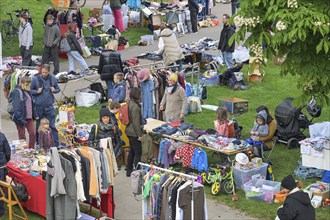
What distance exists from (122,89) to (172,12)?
12.0 meters

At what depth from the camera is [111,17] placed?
28.6m

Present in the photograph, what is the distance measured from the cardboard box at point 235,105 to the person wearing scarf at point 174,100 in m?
2.39

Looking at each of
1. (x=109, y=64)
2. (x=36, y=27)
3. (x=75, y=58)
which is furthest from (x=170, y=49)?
(x=36, y=27)

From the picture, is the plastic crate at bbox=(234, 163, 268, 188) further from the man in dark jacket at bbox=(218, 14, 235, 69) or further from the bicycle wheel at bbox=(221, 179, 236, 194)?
the man in dark jacket at bbox=(218, 14, 235, 69)

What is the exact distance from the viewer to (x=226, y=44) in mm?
23031

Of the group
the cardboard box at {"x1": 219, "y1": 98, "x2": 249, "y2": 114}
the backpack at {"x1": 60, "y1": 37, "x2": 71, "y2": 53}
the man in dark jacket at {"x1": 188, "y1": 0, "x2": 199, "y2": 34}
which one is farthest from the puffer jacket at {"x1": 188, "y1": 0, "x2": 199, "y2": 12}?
the cardboard box at {"x1": 219, "y1": 98, "x2": 249, "y2": 114}

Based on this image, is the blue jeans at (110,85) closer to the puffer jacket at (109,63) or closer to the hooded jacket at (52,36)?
the puffer jacket at (109,63)

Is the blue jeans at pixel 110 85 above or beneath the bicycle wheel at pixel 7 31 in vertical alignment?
beneath

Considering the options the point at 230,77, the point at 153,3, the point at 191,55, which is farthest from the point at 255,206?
the point at 153,3

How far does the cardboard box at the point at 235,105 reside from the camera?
62.4 feet

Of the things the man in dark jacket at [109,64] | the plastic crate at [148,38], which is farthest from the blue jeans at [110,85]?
the plastic crate at [148,38]

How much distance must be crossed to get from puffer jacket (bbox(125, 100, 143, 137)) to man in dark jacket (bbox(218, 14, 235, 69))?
27.0 feet

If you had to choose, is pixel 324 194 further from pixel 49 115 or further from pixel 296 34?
pixel 49 115

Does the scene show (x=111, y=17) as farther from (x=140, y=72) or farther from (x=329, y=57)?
(x=329, y=57)
